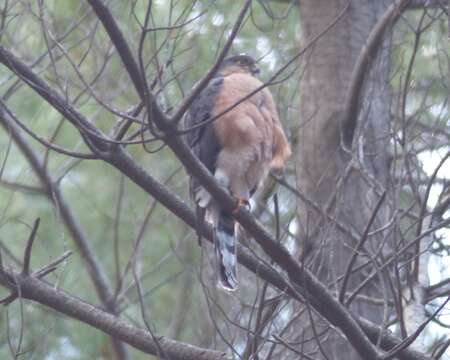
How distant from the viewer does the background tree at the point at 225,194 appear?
3225 millimetres

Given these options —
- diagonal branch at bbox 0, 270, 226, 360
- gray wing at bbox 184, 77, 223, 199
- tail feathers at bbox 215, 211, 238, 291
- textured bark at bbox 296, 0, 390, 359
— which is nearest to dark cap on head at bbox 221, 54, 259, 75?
textured bark at bbox 296, 0, 390, 359

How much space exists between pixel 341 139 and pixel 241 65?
772 millimetres

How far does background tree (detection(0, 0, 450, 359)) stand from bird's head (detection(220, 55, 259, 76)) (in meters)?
0.12

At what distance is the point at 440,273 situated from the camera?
410 centimetres

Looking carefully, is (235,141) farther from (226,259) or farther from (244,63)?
(244,63)

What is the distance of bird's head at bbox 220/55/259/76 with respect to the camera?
4.88 metres

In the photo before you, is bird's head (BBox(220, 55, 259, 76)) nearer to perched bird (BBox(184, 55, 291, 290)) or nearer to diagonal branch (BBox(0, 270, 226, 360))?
perched bird (BBox(184, 55, 291, 290))

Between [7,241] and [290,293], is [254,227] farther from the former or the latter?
[7,241]

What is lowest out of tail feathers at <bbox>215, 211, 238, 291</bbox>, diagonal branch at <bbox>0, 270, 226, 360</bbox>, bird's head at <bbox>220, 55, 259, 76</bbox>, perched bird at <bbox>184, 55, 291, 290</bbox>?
diagonal branch at <bbox>0, 270, 226, 360</bbox>

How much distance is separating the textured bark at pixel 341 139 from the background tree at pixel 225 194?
0.04ft

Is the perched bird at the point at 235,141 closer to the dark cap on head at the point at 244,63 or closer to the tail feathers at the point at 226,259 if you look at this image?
the tail feathers at the point at 226,259

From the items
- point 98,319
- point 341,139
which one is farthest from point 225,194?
point 341,139

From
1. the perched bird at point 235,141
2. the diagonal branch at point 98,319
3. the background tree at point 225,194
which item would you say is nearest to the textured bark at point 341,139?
the background tree at point 225,194

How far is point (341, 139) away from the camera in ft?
14.7
